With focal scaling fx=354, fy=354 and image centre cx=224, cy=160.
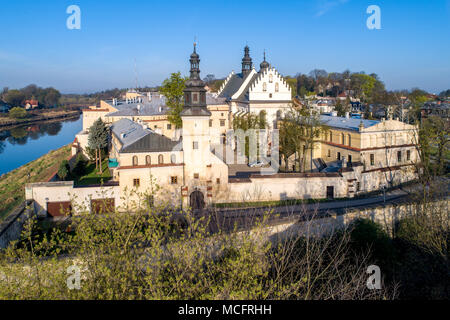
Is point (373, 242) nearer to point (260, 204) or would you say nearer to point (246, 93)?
point (260, 204)

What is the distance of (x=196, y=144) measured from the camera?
25.9 meters

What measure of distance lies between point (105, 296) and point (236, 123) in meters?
34.6

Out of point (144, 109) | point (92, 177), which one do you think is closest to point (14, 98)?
point (144, 109)

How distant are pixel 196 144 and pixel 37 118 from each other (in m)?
109

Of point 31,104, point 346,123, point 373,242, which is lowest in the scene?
point 373,242

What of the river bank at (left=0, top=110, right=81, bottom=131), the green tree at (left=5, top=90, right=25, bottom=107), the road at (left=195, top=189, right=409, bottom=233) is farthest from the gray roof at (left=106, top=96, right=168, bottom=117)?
the green tree at (left=5, top=90, right=25, bottom=107)

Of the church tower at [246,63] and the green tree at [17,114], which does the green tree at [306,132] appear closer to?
the church tower at [246,63]

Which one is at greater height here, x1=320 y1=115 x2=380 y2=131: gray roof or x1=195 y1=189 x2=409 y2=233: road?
x1=320 y1=115 x2=380 y2=131: gray roof

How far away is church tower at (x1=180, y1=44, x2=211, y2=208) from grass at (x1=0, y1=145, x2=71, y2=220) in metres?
14.5

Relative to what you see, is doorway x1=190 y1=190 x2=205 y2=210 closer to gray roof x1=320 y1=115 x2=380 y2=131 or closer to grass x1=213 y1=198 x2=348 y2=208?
grass x1=213 y1=198 x2=348 y2=208

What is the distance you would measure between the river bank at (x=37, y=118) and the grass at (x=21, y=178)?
202 ft

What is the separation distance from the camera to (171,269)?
11.2 meters

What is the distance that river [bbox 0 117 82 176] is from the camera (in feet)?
190
